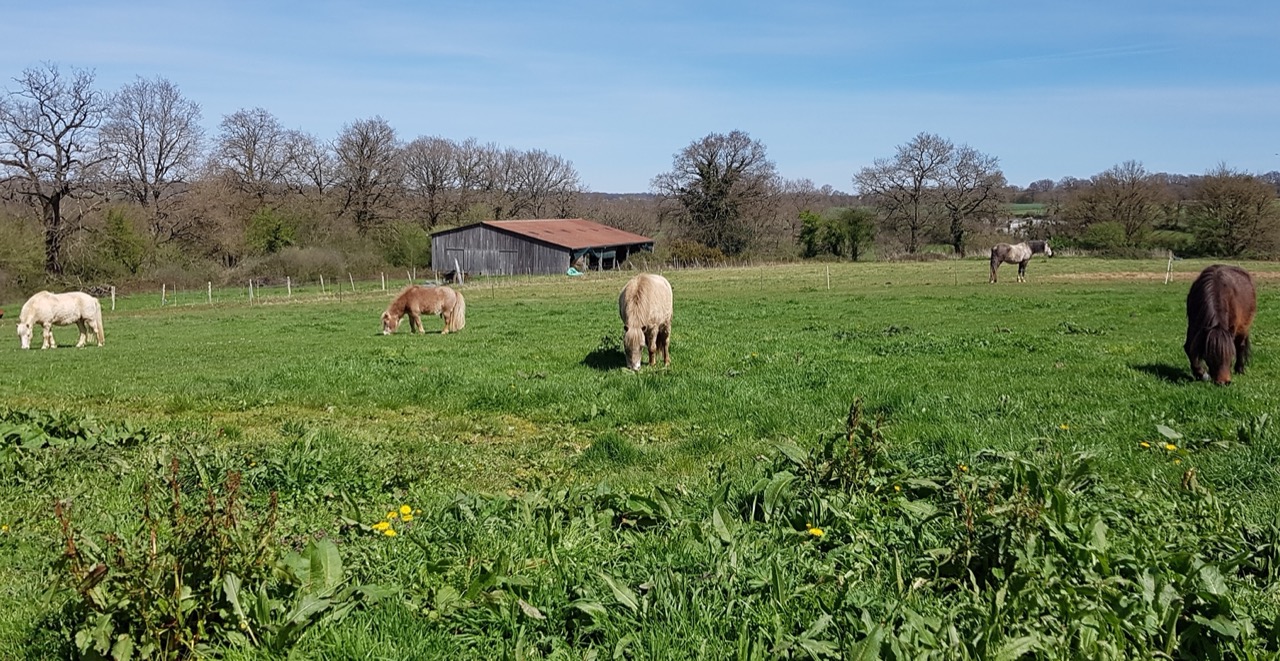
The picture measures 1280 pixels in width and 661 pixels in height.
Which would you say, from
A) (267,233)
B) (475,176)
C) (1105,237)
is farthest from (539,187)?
(1105,237)

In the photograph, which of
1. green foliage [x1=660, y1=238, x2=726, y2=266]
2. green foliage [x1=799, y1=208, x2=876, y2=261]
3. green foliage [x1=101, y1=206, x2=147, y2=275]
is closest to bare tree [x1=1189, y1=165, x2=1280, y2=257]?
green foliage [x1=799, y1=208, x2=876, y2=261]

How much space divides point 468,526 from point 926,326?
15.3 meters

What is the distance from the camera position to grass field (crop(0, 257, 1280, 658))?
304cm

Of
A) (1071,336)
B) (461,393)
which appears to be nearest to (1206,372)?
(1071,336)

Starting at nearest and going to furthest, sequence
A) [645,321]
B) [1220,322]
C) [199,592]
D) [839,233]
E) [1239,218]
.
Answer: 1. [199,592]
2. [1220,322]
3. [645,321]
4. [1239,218]
5. [839,233]

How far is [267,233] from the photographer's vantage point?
58000mm

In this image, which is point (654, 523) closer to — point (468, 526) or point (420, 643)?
point (468, 526)

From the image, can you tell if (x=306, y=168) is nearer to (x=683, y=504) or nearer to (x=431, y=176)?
(x=431, y=176)

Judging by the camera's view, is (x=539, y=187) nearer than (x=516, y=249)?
No

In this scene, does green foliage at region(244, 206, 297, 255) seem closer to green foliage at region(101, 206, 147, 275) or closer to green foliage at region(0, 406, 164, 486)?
green foliage at region(101, 206, 147, 275)

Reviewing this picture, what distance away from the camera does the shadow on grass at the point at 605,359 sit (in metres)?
12.0

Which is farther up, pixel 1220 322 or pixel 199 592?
pixel 1220 322

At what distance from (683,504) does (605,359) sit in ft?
26.7

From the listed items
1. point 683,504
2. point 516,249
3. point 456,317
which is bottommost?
point 683,504
